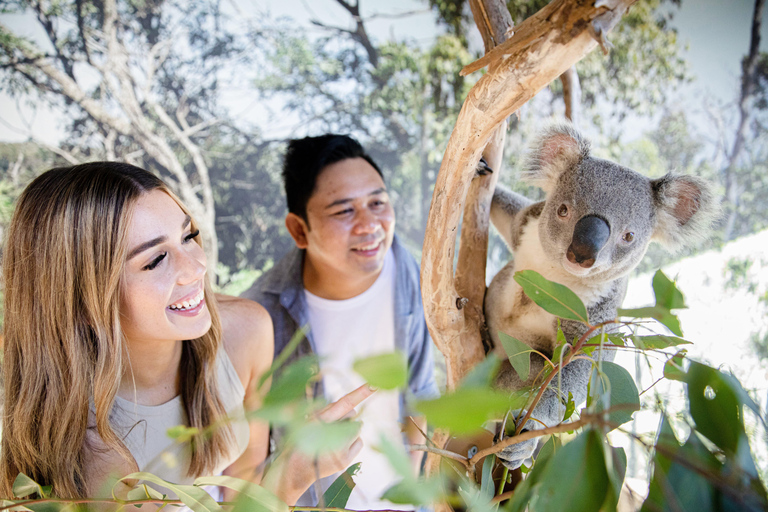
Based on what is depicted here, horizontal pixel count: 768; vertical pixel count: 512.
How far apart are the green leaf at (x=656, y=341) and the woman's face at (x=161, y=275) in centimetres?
77

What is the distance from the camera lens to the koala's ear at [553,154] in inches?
31.0

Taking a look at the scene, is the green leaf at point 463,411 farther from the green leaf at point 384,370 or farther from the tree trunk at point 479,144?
the tree trunk at point 479,144

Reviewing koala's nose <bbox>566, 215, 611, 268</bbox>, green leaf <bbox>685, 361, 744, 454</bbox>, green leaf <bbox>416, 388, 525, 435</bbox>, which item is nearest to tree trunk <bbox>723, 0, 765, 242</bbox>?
koala's nose <bbox>566, 215, 611, 268</bbox>

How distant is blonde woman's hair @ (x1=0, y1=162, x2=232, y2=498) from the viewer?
0.85 metres

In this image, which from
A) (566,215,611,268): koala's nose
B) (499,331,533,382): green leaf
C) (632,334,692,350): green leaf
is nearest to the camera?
(632,334,692,350): green leaf

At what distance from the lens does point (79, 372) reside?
881 millimetres

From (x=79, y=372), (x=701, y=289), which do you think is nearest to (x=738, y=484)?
(x=79, y=372)

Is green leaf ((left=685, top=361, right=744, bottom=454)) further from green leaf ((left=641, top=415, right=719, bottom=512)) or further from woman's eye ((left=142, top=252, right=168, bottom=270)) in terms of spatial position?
woman's eye ((left=142, top=252, right=168, bottom=270))

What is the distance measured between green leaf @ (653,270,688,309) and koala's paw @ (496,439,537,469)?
1.45 ft

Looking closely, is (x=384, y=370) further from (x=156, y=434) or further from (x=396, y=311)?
(x=396, y=311)

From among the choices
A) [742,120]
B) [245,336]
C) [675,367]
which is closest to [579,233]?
[675,367]

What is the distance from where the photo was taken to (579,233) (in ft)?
2.23

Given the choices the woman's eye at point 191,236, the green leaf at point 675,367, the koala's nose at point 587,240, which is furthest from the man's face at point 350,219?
the green leaf at point 675,367

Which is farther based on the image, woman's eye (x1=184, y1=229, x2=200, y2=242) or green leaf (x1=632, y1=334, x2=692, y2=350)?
woman's eye (x1=184, y1=229, x2=200, y2=242)
